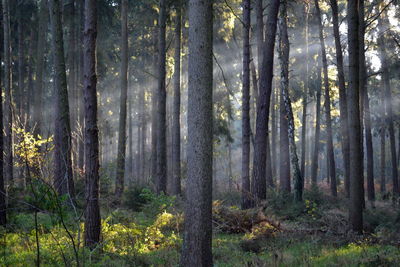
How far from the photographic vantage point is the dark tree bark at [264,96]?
13258 millimetres

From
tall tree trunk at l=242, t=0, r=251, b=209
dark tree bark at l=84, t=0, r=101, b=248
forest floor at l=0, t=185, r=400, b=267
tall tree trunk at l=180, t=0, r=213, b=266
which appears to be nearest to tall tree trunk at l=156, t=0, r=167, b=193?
tall tree trunk at l=242, t=0, r=251, b=209

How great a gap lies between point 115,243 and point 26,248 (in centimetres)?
176

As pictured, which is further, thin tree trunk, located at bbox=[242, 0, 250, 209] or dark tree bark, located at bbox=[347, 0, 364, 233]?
thin tree trunk, located at bbox=[242, 0, 250, 209]

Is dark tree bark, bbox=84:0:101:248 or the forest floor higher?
dark tree bark, bbox=84:0:101:248

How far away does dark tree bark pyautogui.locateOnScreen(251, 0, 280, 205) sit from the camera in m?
13.3

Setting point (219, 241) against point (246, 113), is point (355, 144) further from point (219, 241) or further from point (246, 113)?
point (246, 113)

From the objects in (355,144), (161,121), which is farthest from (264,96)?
(161,121)

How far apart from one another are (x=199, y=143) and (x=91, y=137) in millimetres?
2752

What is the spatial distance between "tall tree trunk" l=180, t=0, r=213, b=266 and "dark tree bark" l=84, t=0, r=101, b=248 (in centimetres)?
241

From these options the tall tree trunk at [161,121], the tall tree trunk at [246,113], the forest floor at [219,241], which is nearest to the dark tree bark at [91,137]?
the forest floor at [219,241]

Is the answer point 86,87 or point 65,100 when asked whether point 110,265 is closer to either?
point 86,87

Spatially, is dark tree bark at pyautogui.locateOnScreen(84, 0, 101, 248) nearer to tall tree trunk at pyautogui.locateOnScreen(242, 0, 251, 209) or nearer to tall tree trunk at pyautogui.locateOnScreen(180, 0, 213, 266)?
tall tree trunk at pyautogui.locateOnScreen(180, 0, 213, 266)

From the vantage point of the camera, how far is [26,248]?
800 cm

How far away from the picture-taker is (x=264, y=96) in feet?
43.8
